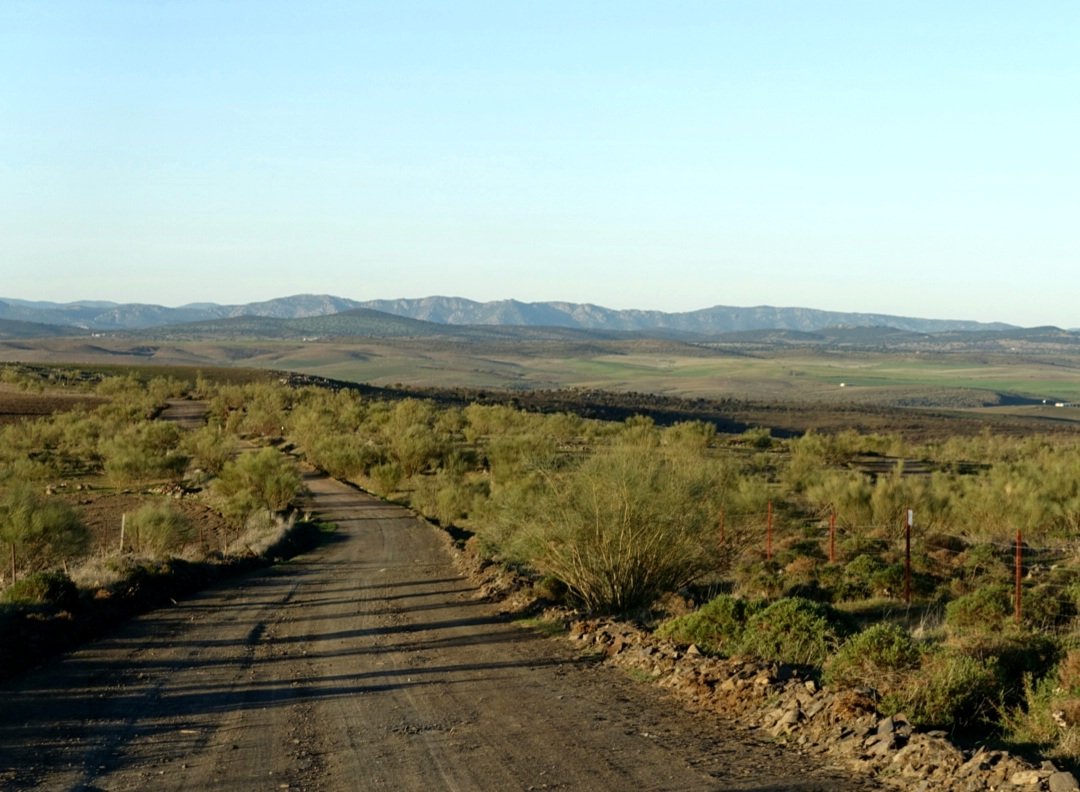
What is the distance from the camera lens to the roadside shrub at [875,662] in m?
11.7

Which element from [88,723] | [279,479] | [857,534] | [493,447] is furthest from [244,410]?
[88,723]

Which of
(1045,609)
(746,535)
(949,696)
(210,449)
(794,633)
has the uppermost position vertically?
(949,696)

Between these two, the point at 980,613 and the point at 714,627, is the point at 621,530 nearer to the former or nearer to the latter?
the point at 714,627

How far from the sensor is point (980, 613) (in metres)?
18.0

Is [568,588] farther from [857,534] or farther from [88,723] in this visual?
[857,534]

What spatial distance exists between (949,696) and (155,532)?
77.1 ft

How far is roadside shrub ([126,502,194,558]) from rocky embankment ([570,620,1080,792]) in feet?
59.8

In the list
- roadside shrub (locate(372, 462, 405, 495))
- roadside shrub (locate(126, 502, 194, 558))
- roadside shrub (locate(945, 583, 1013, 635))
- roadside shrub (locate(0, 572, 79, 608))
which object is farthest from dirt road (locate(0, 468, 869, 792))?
roadside shrub (locate(372, 462, 405, 495))

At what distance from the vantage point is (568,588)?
19.6m

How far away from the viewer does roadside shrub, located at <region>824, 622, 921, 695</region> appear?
38.3 feet

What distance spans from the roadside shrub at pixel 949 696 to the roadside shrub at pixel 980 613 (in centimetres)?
521

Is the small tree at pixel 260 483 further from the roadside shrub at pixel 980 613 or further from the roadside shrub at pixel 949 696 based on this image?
the roadside shrub at pixel 949 696

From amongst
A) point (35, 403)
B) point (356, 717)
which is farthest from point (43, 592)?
point (35, 403)

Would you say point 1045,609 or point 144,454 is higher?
point 1045,609
